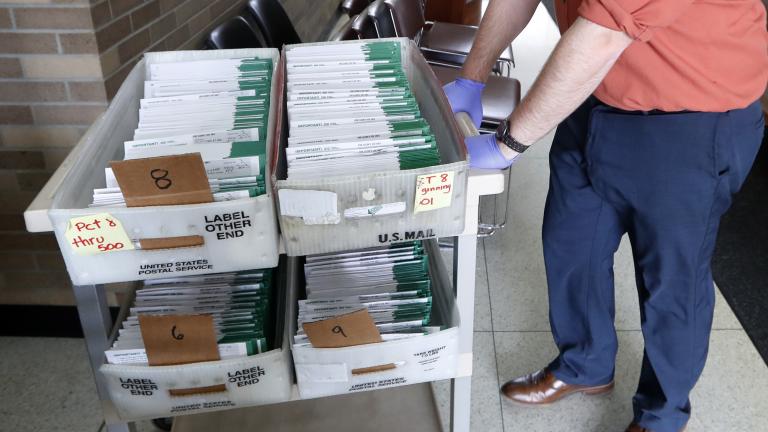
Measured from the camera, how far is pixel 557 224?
167 cm

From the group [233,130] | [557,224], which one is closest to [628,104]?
[557,224]

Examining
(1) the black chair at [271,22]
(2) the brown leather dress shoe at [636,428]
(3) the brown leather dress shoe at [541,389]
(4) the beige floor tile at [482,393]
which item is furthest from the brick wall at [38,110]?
(2) the brown leather dress shoe at [636,428]

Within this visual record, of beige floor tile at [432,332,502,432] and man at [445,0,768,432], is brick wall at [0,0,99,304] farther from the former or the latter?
beige floor tile at [432,332,502,432]

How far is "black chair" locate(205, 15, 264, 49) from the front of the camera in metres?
1.97

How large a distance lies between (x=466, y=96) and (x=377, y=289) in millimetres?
596

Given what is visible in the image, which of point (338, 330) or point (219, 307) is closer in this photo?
point (338, 330)

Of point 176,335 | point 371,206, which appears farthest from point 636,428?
point 176,335

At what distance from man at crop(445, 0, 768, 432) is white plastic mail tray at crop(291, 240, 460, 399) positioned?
0.34 meters

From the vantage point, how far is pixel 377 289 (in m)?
1.29

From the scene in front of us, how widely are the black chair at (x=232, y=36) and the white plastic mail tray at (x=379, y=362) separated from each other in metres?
1.10

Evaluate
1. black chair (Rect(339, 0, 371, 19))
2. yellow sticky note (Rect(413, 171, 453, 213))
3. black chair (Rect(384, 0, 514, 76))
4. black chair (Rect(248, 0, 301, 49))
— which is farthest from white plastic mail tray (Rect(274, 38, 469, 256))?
black chair (Rect(339, 0, 371, 19))

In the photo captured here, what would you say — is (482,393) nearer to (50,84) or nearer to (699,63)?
(699,63)

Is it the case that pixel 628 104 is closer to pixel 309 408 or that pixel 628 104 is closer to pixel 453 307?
pixel 453 307

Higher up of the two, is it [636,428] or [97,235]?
[97,235]
